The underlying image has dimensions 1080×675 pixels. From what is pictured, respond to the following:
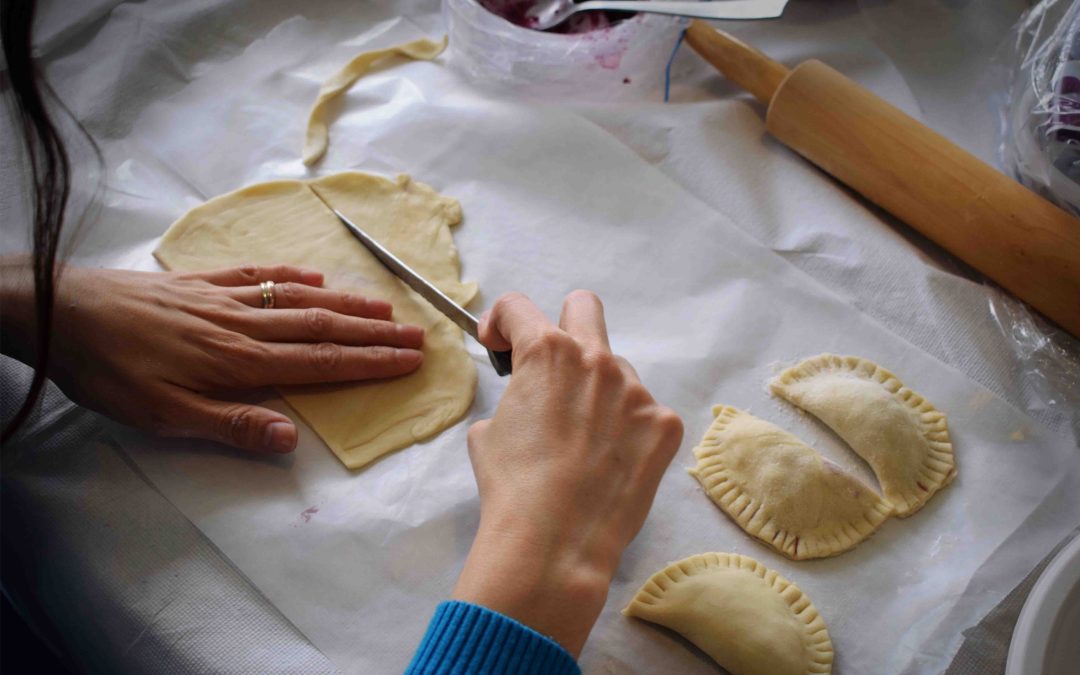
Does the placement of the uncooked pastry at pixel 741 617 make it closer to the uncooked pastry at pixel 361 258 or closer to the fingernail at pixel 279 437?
the uncooked pastry at pixel 361 258

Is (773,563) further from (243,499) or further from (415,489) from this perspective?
(243,499)

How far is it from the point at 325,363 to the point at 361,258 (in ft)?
0.95

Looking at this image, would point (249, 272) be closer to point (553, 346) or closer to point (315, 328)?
point (315, 328)

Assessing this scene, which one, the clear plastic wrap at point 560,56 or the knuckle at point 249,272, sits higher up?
the clear plastic wrap at point 560,56

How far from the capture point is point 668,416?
1.13 m

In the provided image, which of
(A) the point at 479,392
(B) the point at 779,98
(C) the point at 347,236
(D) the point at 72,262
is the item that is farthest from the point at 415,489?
(B) the point at 779,98

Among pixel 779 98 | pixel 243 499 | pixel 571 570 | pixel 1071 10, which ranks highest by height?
pixel 1071 10

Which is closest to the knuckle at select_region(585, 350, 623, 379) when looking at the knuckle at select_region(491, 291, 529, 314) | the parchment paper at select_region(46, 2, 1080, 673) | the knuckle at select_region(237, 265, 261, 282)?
the knuckle at select_region(491, 291, 529, 314)

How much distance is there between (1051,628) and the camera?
1.04 meters

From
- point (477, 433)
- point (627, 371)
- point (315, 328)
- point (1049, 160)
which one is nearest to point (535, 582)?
point (477, 433)

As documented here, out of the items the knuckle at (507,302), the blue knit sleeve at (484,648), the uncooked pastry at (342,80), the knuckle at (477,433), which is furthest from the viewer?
the uncooked pastry at (342,80)

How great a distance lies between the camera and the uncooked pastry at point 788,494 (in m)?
1.26

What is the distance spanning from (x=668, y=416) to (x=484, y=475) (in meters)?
0.26

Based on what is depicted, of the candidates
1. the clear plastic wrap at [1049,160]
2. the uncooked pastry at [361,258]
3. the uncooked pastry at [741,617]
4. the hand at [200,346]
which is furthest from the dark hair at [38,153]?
the clear plastic wrap at [1049,160]
